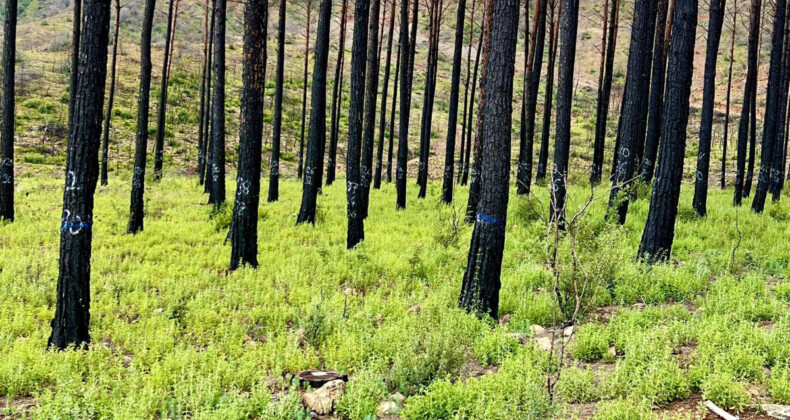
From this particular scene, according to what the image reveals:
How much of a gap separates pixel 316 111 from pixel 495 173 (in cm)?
747

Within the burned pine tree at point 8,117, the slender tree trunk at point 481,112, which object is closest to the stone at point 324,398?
the slender tree trunk at point 481,112

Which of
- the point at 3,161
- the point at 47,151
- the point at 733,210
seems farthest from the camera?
the point at 47,151

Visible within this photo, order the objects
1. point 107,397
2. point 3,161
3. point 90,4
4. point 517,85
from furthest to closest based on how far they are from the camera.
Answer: point 517,85 → point 3,161 → point 90,4 → point 107,397

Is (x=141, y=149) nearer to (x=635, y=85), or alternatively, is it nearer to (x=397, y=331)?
(x=397, y=331)

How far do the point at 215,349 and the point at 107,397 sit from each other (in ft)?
3.35

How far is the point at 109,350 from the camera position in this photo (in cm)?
468

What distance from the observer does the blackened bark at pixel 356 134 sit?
962 cm

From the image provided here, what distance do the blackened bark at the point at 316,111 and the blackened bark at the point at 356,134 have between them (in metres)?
1.68

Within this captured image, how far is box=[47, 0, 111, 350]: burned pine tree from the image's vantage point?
4871mm

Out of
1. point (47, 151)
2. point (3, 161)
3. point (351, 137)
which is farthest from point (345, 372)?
point (47, 151)

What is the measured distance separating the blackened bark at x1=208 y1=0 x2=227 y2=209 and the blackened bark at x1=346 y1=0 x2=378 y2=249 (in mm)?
4718

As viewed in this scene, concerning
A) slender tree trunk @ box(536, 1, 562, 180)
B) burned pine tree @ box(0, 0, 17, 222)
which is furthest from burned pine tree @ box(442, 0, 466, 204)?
burned pine tree @ box(0, 0, 17, 222)

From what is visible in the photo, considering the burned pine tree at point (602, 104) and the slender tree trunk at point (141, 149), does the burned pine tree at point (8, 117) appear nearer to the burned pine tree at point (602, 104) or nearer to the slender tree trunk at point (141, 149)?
the slender tree trunk at point (141, 149)

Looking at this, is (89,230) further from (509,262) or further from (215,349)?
(509,262)
